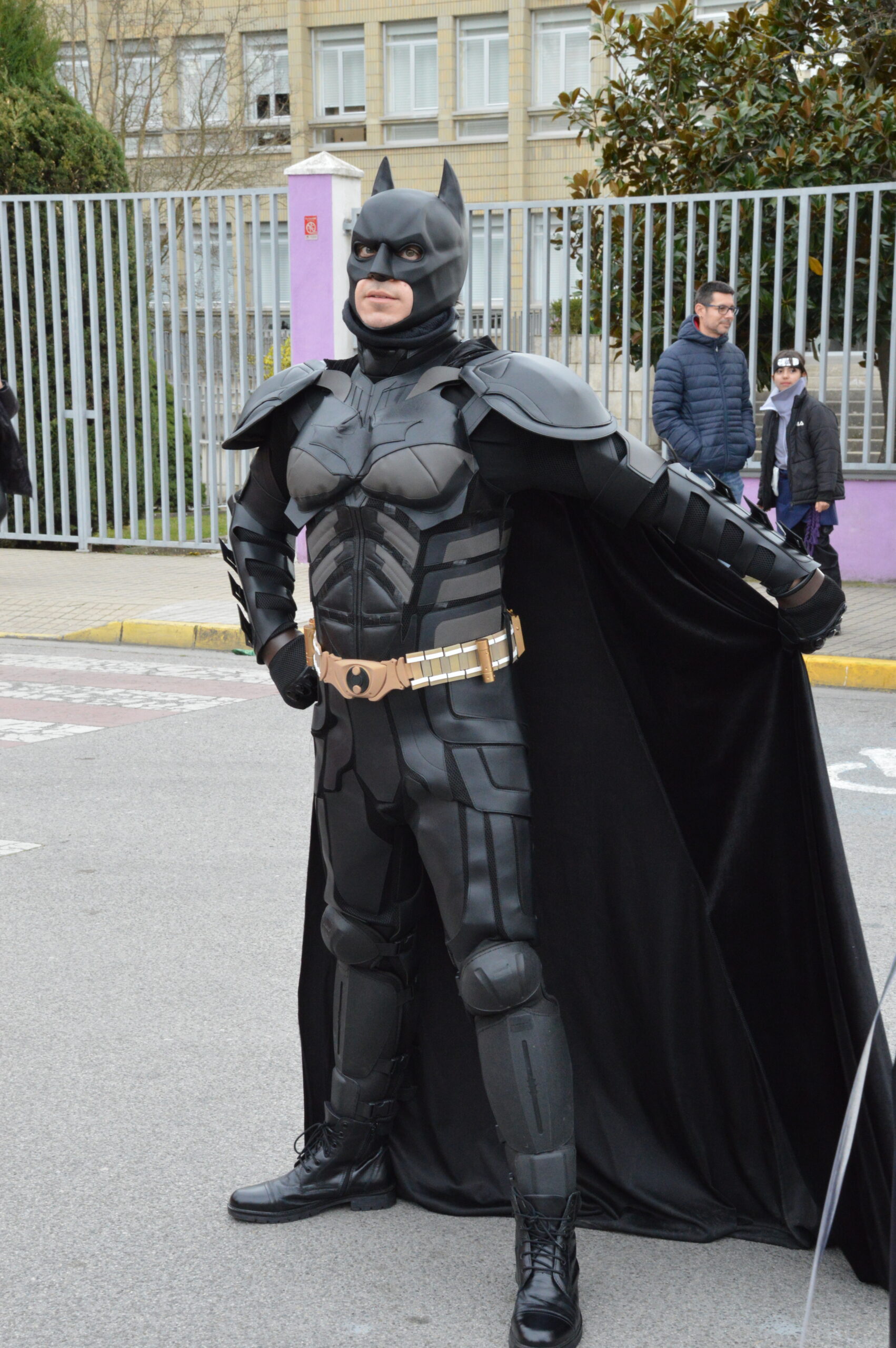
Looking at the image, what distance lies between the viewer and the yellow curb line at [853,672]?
836 cm

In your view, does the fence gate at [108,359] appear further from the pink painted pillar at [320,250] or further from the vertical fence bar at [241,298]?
the pink painted pillar at [320,250]

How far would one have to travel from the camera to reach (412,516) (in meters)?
2.59

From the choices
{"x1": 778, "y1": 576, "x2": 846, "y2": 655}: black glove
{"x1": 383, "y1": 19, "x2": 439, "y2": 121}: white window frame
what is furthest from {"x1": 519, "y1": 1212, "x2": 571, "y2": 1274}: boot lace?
{"x1": 383, "y1": 19, "x2": 439, "y2": 121}: white window frame

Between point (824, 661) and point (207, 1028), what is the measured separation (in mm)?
5363

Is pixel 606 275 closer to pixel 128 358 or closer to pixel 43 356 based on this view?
pixel 128 358

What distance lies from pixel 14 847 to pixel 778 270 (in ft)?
24.2

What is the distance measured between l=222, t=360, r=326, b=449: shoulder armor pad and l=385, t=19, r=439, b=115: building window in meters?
32.4

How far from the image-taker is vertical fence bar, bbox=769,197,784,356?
417 inches

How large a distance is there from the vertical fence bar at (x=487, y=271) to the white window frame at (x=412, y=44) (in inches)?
901

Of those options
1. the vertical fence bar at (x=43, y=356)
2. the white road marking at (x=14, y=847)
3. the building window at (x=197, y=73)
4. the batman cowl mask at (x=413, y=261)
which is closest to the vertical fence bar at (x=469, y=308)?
the vertical fence bar at (x=43, y=356)

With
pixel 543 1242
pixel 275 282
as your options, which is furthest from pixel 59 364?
pixel 543 1242

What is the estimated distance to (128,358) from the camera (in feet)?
40.4

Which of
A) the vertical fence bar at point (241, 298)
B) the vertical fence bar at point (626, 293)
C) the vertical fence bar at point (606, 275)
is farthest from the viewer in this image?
the vertical fence bar at point (241, 298)

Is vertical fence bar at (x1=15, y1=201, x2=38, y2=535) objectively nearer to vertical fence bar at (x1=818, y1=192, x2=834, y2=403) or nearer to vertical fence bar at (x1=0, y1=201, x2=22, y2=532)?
vertical fence bar at (x1=0, y1=201, x2=22, y2=532)
